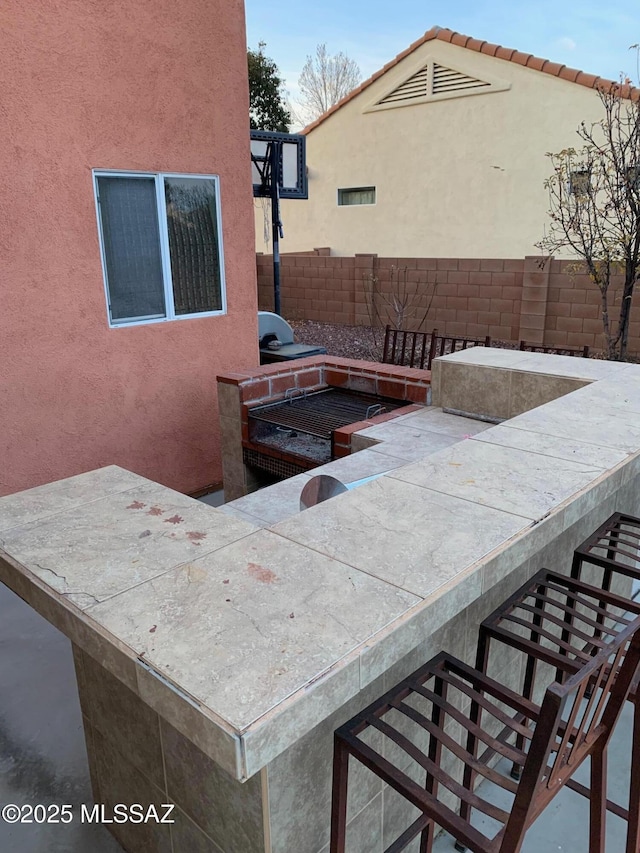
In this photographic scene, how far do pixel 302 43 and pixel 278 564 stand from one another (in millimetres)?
27559

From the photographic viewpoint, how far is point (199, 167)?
4.73m

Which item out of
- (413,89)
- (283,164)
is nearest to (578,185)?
(283,164)

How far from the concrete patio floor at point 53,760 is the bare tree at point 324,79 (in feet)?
86.5

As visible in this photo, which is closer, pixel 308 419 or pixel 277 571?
pixel 277 571

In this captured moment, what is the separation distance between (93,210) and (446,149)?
32.5 ft

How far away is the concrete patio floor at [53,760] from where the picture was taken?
2123 millimetres

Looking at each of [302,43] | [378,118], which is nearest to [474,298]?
[378,118]

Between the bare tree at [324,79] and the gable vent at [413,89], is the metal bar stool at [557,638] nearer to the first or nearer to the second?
the gable vent at [413,89]

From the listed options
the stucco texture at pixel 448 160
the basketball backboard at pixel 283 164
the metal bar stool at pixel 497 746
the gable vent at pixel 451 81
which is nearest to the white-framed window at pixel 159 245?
the basketball backboard at pixel 283 164

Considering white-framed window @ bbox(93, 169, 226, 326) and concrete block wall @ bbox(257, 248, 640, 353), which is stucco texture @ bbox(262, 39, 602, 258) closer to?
concrete block wall @ bbox(257, 248, 640, 353)

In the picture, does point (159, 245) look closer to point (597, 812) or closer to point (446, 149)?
point (597, 812)

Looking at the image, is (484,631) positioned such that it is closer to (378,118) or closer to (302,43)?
(378,118)

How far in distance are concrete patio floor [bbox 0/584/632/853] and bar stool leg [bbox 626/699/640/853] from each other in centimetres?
26

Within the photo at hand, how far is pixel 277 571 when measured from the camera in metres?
1.44
